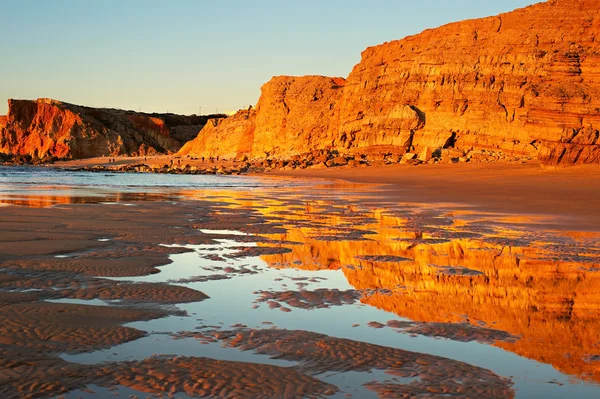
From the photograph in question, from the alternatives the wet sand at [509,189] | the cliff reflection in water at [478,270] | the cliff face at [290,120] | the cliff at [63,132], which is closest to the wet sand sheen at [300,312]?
the cliff reflection in water at [478,270]

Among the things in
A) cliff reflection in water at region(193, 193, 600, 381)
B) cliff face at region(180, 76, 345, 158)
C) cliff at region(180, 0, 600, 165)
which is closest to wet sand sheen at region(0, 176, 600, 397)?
cliff reflection in water at region(193, 193, 600, 381)

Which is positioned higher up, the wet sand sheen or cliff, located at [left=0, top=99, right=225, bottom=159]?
cliff, located at [left=0, top=99, right=225, bottom=159]

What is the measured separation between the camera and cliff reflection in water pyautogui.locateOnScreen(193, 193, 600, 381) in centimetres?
417

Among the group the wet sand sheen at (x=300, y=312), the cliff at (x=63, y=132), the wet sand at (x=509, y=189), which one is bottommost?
the wet sand sheen at (x=300, y=312)

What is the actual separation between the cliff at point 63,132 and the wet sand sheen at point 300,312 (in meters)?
101

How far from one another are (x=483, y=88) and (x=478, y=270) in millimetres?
39076

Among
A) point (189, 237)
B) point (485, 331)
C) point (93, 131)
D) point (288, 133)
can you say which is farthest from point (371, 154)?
point (93, 131)

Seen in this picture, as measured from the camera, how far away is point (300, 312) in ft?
15.4

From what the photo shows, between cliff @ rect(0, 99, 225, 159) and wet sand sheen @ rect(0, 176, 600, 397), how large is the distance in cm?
10055

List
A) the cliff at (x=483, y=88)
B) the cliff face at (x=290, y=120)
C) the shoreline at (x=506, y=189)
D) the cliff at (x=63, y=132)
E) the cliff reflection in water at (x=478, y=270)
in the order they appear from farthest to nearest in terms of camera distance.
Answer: the cliff at (x=63, y=132), the cliff face at (x=290, y=120), the cliff at (x=483, y=88), the shoreline at (x=506, y=189), the cliff reflection in water at (x=478, y=270)

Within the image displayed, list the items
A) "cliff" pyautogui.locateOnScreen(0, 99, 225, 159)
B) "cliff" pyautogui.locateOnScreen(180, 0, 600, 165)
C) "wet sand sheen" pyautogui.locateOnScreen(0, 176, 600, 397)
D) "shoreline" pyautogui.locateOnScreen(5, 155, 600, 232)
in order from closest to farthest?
"wet sand sheen" pyautogui.locateOnScreen(0, 176, 600, 397) < "shoreline" pyautogui.locateOnScreen(5, 155, 600, 232) < "cliff" pyautogui.locateOnScreen(180, 0, 600, 165) < "cliff" pyautogui.locateOnScreen(0, 99, 225, 159)

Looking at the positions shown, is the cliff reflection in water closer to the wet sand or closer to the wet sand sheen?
Result: the wet sand sheen

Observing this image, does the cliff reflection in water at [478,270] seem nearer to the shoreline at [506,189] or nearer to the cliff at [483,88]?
the shoreline at [506,189]

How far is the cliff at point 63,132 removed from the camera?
103250mm
